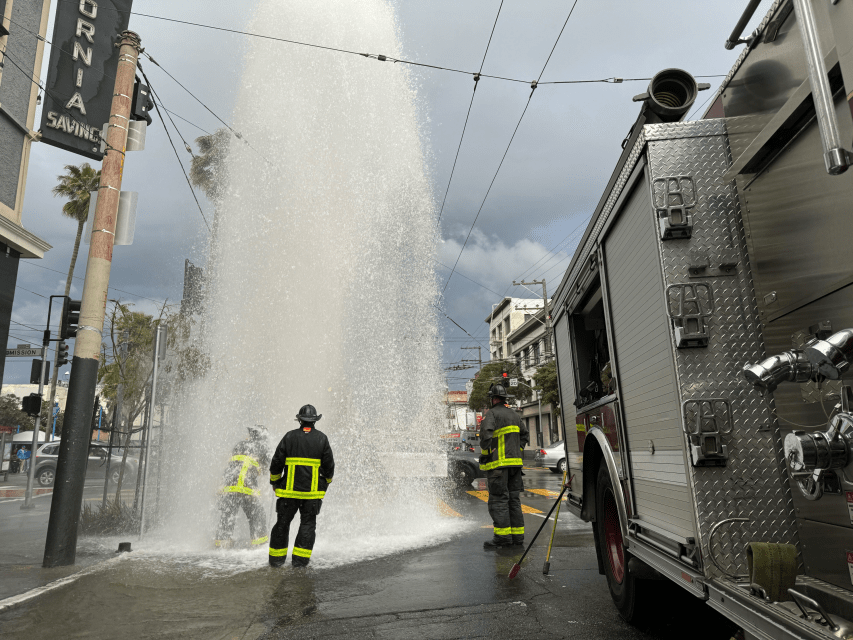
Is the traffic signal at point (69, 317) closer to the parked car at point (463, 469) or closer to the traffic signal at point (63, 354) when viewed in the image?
the traffic signal at point (63, 354)

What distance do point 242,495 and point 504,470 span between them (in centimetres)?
323

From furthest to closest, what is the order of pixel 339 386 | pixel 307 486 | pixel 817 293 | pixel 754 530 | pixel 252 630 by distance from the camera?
pixel 339 386 → pixel 307 486 → pixel 252 630 → pixel 754 530 → pixel 817 293

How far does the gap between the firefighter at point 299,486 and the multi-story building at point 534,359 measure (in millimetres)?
39843

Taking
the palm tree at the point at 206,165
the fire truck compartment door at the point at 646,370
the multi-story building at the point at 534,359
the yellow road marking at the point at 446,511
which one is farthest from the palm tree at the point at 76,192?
the multi-story building at the point at 534,359

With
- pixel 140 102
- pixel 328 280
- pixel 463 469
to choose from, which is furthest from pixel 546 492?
pixel 140 102

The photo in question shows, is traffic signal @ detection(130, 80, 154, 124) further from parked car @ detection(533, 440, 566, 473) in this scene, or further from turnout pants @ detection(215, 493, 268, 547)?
parked car @ detection(533, 440, 566, 473)

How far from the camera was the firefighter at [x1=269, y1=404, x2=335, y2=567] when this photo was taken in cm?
636

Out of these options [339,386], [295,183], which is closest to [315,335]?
[339,386]

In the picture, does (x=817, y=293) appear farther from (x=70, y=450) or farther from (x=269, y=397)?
(x=269, y=397)

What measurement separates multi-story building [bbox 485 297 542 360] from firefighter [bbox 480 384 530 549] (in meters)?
49.7

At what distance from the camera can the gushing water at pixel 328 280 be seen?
35.8 feet

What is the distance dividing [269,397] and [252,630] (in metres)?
7.61

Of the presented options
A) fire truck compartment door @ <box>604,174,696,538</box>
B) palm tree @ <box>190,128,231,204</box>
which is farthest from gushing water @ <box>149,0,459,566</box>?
fire truck compartment door @ <box>604,174,696,538</box>

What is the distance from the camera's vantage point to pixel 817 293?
236cm
